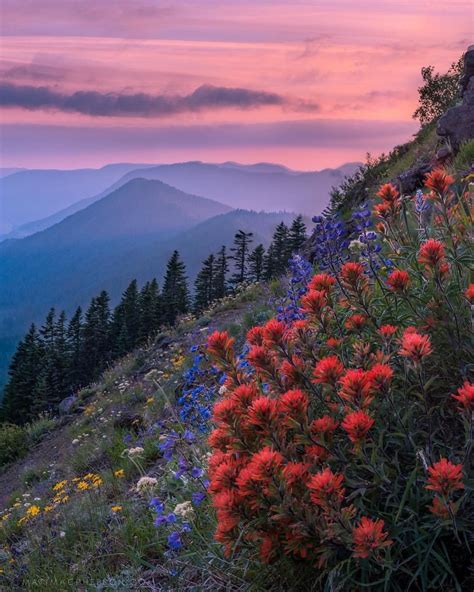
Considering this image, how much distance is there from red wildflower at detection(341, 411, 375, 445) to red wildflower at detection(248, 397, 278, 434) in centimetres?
32

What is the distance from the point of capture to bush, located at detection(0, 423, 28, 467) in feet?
57.4

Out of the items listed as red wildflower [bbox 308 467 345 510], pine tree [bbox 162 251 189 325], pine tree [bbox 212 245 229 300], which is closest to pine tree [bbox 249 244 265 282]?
pine tree [bbox 212 245 229 300]

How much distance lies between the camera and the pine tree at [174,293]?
52906 mm

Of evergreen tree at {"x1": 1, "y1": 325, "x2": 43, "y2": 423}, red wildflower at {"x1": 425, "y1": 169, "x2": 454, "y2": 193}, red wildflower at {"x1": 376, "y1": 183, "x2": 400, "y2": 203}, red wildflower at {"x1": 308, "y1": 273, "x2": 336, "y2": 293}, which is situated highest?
red wildflower at {"x1": 425, "y1": 169, "x2": 454, "y2": 193}

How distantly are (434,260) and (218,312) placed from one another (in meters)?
14.8

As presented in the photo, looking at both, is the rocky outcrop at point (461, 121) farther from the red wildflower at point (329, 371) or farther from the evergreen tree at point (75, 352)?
the evergreen tree at point (75, 352)

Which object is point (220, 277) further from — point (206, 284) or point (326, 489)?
point (326, 489)

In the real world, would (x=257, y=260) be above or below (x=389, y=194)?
below

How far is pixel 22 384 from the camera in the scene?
56188 mm

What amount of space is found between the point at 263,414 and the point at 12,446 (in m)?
18.1

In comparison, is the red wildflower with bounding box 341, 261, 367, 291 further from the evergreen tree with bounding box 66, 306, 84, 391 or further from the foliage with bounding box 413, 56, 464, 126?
the evergreen tree with bounding box 66, 306, 84, 391

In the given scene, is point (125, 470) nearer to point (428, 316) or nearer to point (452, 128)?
point (428, 316)

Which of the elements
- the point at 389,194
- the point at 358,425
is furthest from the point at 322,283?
the point at 358,425

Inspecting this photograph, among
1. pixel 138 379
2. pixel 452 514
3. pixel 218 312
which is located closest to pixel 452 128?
pixel 218 312
